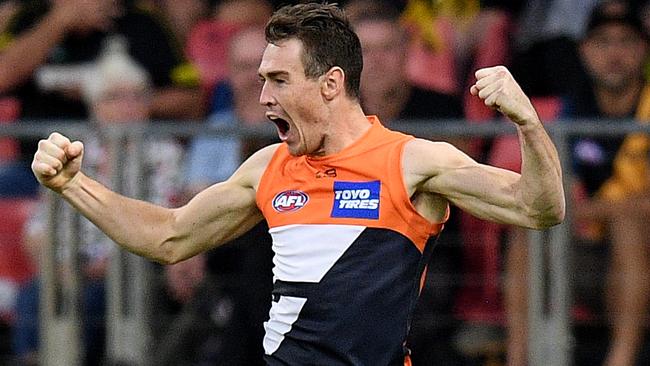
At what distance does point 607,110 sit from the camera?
7852mm

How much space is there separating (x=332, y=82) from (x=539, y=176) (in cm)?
84

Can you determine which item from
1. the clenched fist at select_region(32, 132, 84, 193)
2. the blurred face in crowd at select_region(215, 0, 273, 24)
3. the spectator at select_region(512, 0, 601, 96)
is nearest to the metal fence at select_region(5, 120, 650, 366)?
the spectator at select_region(512, 0, 601, 96)

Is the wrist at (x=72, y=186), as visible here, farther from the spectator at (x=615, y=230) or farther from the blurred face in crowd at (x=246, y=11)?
the blurred face in crowd at (x=246, y=11)

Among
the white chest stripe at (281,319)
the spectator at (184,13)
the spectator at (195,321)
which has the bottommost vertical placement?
the spectator at (195,321)

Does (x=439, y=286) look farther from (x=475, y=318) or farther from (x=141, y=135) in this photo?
(x=141, y=135)

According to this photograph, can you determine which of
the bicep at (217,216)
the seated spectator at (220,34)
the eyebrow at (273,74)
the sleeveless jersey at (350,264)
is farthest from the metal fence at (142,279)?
the eyebrow at (273,74)

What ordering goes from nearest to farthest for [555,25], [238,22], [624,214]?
[624,214]
[555,25]
[238,22]

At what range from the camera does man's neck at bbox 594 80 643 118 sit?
304 inches

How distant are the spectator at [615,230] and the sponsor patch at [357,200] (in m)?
2.51

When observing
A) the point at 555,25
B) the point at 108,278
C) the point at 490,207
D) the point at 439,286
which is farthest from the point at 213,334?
the point at 490,207

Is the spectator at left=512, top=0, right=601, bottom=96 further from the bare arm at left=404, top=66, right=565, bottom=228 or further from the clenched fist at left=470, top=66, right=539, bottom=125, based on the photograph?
the clenched fist at left=470, top=66, right=539, bottom=125

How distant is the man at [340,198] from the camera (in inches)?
195

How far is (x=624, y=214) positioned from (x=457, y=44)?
1697 millimetres

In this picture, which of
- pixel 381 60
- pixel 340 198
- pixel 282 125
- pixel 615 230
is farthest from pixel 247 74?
pixel 340 198
